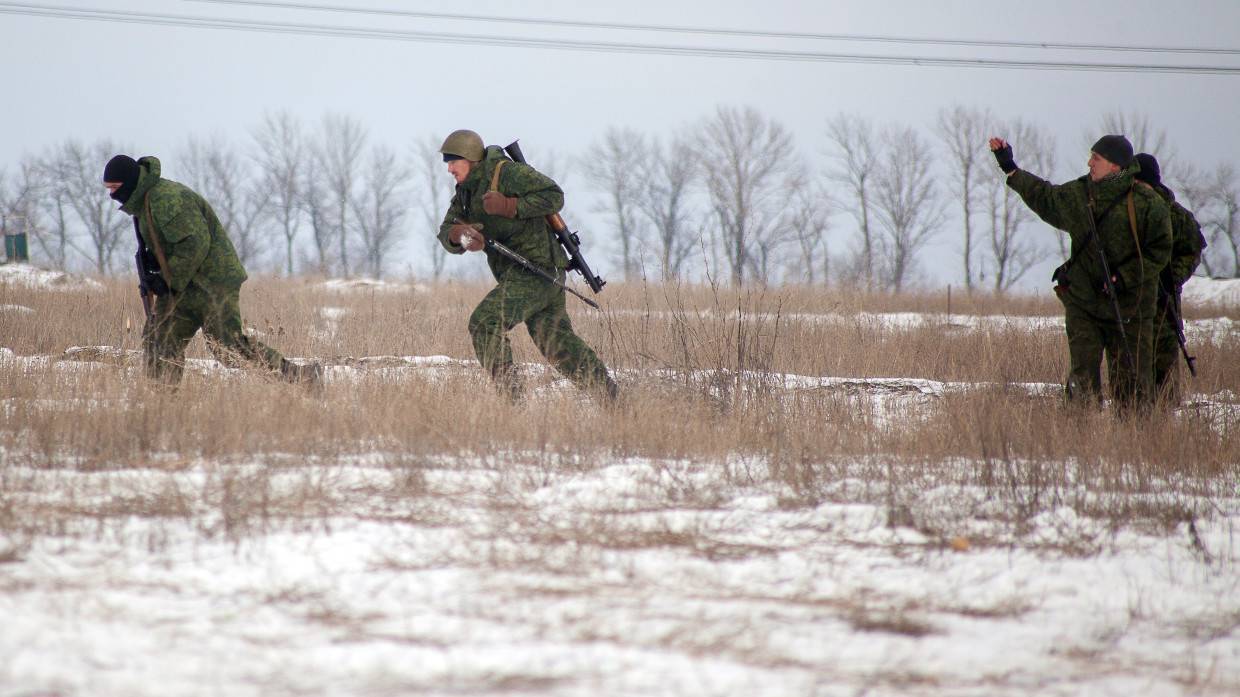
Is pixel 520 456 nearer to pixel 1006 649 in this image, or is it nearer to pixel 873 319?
pixel 1006 649

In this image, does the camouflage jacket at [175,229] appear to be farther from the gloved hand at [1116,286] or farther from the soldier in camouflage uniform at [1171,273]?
the soldier in camouflage uniform at [1171,273]

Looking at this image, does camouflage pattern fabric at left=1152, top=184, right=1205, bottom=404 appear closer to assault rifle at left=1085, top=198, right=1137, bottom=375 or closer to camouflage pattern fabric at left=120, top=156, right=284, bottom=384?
assault rifle at left=1085, top=198, right=1137, bottom=375

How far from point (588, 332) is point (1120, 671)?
8365 millimetres

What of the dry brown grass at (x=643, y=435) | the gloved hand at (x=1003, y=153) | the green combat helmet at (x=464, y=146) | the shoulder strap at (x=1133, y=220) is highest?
the green combat helmet at (x=464, y=146)

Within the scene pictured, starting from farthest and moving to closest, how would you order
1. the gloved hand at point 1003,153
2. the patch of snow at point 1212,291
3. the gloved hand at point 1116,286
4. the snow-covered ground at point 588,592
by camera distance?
the patch of snow at point 1212,291 < the gloved hand at point 1116,286 < the gloved hand at point 1003,153 < the snow-covered ground at point 588,592

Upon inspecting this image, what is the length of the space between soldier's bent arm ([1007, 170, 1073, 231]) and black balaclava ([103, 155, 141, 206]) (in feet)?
17.0

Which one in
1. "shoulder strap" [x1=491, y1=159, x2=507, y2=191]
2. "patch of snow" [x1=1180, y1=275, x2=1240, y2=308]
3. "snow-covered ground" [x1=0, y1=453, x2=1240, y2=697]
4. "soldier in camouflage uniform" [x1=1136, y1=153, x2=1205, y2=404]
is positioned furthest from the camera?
"patch of snow" [x1=1180, y1=275, x2=1240, y2=308]

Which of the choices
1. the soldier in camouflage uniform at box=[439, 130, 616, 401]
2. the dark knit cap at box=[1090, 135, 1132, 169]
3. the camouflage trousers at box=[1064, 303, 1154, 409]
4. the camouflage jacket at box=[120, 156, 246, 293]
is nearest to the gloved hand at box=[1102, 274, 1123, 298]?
the camouflage trousers at box=[1064, 303, 1154, 409]

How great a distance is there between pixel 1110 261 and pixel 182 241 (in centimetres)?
552

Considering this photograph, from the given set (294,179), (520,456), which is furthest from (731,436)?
(294,179)

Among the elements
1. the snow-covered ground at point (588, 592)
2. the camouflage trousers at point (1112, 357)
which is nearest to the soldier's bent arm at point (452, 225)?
the snow-covered ground at point (588, 592)

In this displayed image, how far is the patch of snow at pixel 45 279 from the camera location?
1416 centimetres

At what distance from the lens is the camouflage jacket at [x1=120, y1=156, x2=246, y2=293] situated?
6219 millimetres

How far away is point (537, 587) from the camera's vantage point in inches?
124
